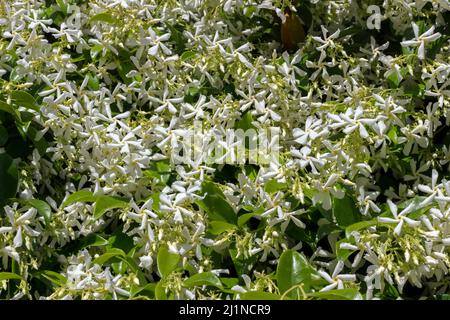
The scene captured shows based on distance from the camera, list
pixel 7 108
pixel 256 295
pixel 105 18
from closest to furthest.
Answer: pixel 256 295, pixel 7 108, pixel 105 18

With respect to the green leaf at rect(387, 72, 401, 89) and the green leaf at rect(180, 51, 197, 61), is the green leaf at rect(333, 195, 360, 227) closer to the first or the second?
the green leaf at rect(387, 72, 401, 89)

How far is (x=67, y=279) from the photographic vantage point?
121 centimetres

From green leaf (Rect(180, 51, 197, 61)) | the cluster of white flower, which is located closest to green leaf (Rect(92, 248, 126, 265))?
the cluster of white flower

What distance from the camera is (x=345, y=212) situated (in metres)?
1.29

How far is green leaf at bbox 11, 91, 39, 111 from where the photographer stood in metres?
1.44

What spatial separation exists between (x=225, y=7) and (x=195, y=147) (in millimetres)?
381

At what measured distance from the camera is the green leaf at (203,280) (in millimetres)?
1129

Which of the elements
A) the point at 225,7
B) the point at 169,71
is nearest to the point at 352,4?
the point at 225,7

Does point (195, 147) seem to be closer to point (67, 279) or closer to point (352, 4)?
point (67, 279)

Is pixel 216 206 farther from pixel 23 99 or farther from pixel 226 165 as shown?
pixel 23 99

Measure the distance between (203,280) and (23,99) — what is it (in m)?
0.60

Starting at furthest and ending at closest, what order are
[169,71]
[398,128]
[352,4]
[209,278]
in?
[352,4]
[169,71]
[398,128]
[209,278]

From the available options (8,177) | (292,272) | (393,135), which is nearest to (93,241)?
(8,177)

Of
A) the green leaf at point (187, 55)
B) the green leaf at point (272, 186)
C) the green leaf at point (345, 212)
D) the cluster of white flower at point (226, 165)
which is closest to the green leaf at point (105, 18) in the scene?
the cluster of white flower at point (226, 165)
